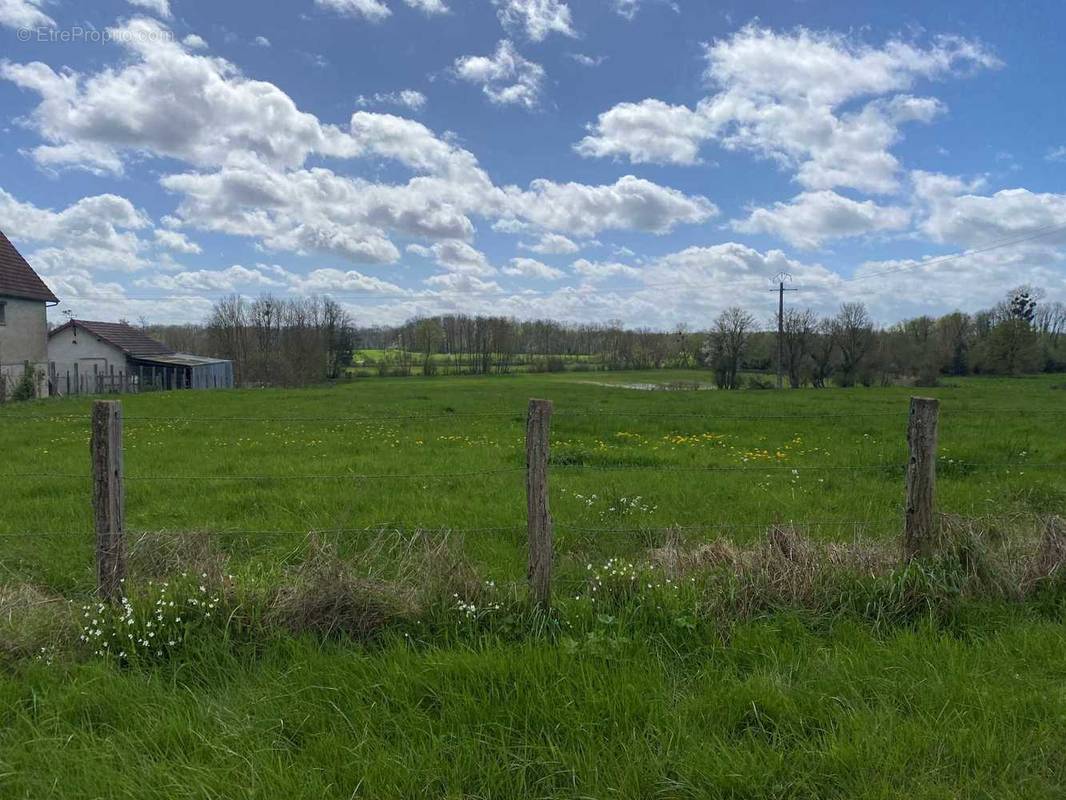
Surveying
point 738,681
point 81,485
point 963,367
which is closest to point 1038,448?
point 738,681

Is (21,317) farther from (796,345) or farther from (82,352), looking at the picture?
(796,345)

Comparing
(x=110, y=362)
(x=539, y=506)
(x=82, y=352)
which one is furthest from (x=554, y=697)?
(x=82, y=352)

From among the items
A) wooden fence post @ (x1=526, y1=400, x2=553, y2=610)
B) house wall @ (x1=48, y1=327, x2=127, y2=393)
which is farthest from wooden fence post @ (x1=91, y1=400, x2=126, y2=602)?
house wall @ (x1=48, y1=327, x2=127, y2=393)

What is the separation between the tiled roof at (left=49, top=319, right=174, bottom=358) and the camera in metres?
47.1

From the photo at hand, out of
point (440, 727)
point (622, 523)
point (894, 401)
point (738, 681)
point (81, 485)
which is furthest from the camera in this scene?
point (894, 401)

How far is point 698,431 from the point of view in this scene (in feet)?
51.1

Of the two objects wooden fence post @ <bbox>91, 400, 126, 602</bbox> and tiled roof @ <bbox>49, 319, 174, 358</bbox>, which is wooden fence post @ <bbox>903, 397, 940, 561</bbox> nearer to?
wooden fence post @ <bbox>91, 400, 126, 602</bbox>

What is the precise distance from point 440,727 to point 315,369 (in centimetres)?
6450

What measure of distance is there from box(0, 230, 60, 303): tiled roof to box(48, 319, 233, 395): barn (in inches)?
360

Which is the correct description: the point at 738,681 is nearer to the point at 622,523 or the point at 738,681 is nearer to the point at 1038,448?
the point at 622,523

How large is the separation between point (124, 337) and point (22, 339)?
1730 centimetres

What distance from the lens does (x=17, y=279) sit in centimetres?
3334

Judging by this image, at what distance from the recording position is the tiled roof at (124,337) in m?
47.1

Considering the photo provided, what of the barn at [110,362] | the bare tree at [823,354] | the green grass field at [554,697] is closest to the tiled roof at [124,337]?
the barn at [110,362]
